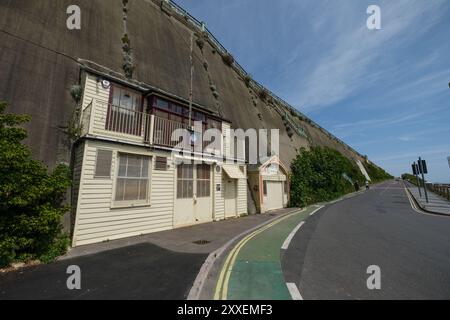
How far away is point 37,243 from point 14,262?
64 centimetres

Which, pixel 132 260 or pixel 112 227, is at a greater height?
pixel 112 227

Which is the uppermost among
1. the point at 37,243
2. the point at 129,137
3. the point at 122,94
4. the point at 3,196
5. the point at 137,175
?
the point at 122,94

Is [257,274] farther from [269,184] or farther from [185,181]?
[269,184]

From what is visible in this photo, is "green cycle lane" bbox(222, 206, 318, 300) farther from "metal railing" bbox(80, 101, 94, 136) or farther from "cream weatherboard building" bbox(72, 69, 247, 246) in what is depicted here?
"metal railing" bbox(80, 101, 94, 136)

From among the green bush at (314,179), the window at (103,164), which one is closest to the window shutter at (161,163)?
the window at (103,164)

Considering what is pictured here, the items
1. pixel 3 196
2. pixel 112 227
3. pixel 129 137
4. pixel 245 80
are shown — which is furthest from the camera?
pixel 245 80

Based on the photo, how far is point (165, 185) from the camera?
33.9 ft

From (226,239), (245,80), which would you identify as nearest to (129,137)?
(226,239)

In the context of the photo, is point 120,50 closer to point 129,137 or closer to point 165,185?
point 129,137

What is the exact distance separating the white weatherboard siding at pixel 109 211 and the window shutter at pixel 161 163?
A: 0.21 m

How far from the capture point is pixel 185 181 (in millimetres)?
11492

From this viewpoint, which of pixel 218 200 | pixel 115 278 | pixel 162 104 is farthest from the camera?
pixel 218 200

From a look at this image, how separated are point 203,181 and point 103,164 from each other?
5.63 metres

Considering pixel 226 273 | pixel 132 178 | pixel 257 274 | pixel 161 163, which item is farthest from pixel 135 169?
pixel 257 274
